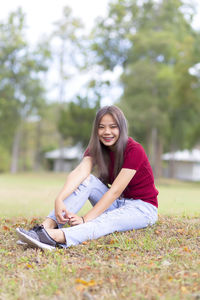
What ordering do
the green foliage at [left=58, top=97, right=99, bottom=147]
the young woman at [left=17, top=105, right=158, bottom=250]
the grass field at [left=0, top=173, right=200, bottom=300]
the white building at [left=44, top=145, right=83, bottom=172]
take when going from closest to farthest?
the grass field at [left=0, top=173, right=200, bottom=300]
the young woman at [left=17, top=105, right=158, bottom=250]
the green foliage at [left=58, top=97, right=99, bottom=147]
the white building at [left=44, top=145, right=83, bottom=172]

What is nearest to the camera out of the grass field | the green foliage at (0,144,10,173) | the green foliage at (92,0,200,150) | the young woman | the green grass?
the grass field

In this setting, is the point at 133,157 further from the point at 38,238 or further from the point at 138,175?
the point at 38,238

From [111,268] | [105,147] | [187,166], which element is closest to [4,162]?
[187,166]

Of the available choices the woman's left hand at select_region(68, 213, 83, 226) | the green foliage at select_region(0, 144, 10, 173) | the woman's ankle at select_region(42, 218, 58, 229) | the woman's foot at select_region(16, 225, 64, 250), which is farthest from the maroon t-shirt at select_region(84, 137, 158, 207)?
the green foliage at select_region(0, 144, 10, 173)

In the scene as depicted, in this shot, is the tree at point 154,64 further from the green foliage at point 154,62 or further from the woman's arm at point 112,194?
the woman's arm at point 112,194

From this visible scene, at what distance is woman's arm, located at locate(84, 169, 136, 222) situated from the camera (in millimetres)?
3471

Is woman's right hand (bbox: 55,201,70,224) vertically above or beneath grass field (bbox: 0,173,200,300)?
above

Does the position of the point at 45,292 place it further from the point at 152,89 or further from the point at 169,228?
the point at 152,89

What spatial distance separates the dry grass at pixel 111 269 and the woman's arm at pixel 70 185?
35 cm

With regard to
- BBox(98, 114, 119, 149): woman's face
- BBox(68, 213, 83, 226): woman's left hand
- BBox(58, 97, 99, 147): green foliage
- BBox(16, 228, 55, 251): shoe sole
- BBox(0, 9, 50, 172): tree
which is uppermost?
BBox(0, 9, 50, 172): tree

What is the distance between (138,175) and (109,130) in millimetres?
558

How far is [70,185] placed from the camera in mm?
3596

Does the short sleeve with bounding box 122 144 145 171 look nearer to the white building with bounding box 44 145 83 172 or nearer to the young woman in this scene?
the young woman

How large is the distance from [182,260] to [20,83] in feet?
94.0
